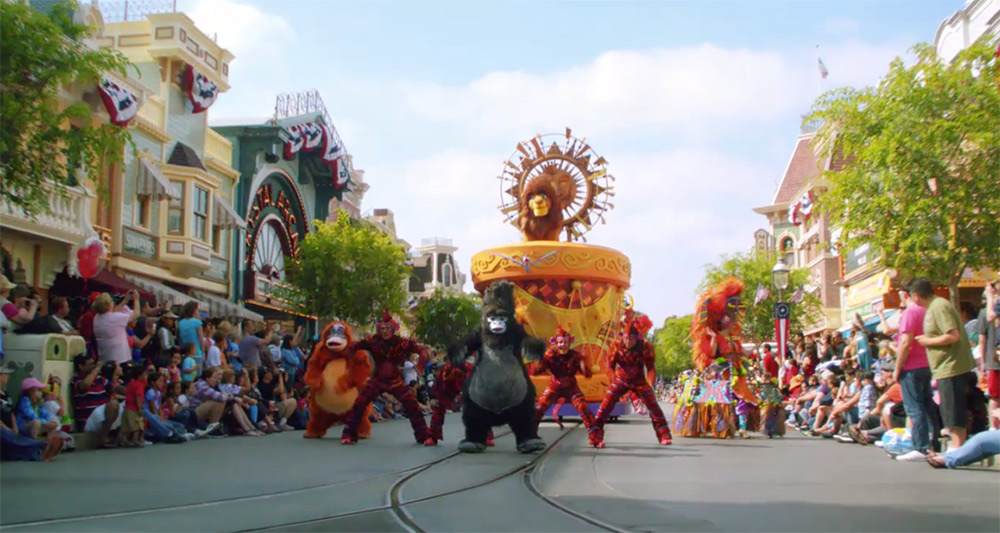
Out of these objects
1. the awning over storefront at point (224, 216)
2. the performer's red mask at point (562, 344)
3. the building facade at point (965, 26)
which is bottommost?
the performer's red mask at point (562, 344)

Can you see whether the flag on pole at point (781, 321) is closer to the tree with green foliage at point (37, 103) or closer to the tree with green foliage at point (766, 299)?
the tree with green foliage at point (37, 103)

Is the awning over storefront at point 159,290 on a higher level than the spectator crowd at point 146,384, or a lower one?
higher

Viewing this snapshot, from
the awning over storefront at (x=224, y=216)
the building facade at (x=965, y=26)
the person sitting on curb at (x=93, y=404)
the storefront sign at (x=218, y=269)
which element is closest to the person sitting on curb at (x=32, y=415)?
the person sitting on curb at (x=93, y=404)

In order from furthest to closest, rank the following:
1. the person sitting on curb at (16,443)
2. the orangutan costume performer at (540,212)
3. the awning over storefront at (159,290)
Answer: the awning over storefront at (159,290) → the orangutan costume performer at (540,212) → the person sitting on curb at (16,443)

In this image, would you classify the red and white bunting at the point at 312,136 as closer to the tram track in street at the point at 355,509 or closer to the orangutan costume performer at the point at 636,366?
the orangutan costume performer at the point at 636,366

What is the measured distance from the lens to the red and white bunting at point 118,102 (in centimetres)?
1969

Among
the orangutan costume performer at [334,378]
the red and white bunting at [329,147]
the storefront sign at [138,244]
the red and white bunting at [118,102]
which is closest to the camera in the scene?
the orangutan costume performer at [334,378]

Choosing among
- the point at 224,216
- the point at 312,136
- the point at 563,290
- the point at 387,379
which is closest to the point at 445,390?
the point at 387,379

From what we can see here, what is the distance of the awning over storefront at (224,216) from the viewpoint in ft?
90.6

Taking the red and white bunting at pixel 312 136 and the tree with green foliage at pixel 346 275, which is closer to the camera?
the tree with green foliage at pixel 346 275

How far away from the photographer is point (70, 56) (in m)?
9.80

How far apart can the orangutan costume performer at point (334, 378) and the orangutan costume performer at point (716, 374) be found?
432 cm

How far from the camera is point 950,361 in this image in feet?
28.4

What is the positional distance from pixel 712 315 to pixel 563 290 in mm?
4543
